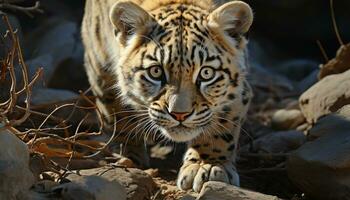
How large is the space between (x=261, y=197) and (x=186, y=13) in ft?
5.86

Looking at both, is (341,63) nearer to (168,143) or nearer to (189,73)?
(168,143)

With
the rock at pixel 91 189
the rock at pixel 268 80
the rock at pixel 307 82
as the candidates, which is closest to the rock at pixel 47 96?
the rock at pixel 91 189

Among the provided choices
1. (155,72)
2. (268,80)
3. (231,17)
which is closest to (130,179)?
(155,72)

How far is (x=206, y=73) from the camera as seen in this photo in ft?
20.0

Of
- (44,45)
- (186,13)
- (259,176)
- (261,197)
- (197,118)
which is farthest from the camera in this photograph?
(44,45)

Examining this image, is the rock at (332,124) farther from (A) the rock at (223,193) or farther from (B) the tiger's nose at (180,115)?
(B) the tiger's nose at (180,115)

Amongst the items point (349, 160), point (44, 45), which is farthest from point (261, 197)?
point (44, 45)

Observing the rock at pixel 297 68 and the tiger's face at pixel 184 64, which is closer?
the tiger's face at pixel 184 64

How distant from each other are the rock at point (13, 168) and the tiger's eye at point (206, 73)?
1653 mm

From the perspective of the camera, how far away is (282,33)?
12.5 metres

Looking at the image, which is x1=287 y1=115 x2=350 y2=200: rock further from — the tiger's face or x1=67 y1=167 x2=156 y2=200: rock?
x1=67 y1=167 x2=156 y2=200: rock

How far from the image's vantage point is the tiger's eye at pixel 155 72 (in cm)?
610

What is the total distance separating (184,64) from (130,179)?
0.98 metres

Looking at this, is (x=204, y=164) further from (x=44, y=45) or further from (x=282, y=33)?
(x=282, y=33)
